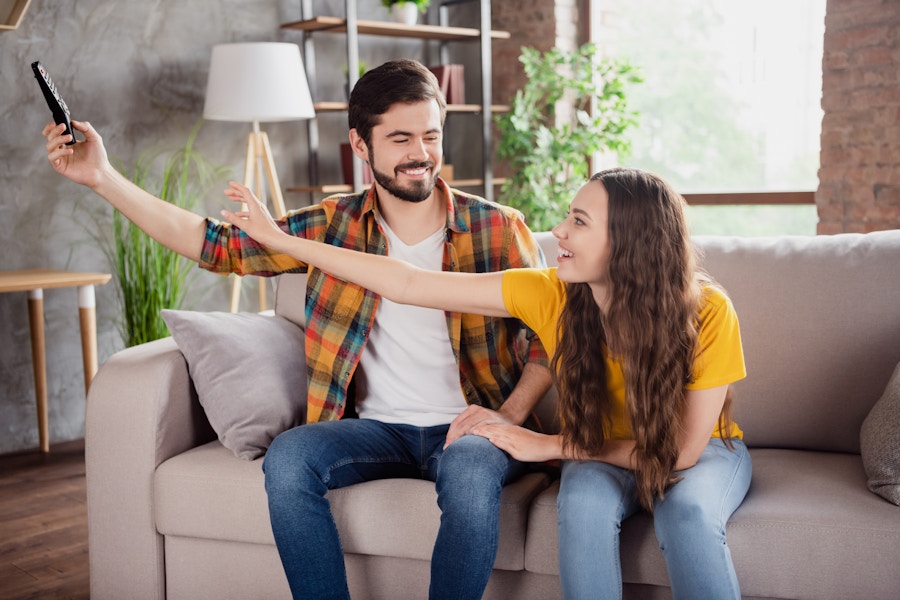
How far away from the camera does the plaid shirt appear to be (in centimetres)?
212

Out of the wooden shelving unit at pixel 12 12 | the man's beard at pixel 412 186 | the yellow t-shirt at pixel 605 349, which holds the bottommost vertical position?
the yellow t-shirt at pixel 605 349

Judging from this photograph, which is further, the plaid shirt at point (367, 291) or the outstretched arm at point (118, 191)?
the plaid shirt at point (367, 291)

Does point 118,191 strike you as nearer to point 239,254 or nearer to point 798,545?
point 239,254

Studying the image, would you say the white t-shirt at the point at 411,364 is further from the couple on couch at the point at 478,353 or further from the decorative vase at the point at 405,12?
the decorative vase at the point at 405,12

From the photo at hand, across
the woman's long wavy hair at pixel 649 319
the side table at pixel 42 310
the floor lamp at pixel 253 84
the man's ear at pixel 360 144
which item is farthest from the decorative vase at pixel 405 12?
the woman's long wavy hair at pixel 649 319

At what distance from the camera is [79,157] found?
2.00 metres

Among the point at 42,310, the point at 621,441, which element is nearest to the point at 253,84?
the point at 42,310

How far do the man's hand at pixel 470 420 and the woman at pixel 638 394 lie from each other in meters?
0.03

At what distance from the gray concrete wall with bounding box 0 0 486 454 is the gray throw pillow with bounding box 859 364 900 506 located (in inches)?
126

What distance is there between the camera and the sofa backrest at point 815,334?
7.02 feet

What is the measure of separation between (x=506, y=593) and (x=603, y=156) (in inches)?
151

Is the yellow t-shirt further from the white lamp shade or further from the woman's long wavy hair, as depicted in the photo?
the white lamp shade

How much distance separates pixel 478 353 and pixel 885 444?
2.67 feet

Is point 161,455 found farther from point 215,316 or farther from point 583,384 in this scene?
point 583,384
